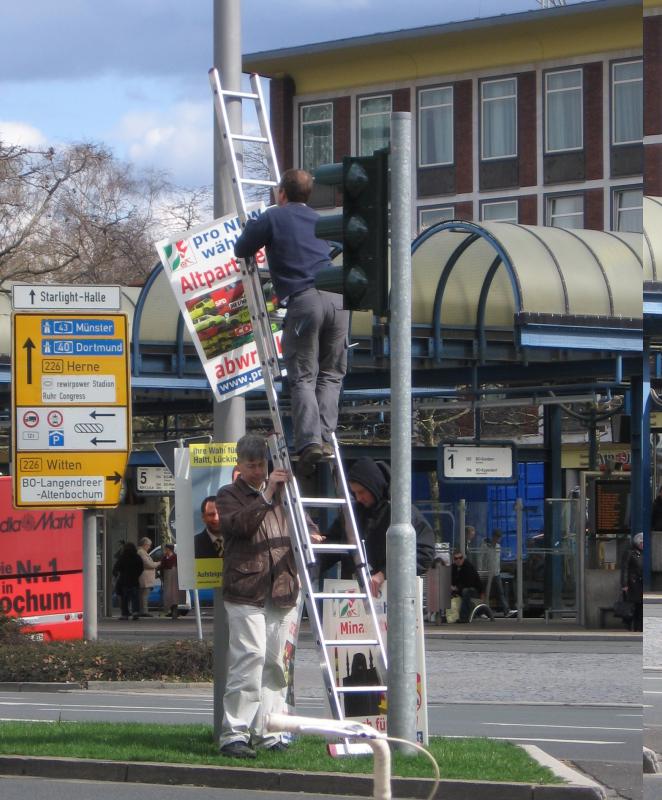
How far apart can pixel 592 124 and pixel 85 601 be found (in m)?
20.0

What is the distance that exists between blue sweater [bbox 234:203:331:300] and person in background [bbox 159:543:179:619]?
26.0 metres

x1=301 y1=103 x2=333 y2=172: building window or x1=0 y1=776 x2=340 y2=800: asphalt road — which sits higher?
x1=301 y1=103 x2=333 y2=172: building window

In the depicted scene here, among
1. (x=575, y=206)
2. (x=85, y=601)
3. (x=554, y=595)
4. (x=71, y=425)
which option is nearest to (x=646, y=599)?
(x=71, y=425)

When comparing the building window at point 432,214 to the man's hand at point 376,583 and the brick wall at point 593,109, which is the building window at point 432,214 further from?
the man's hand at point 376,583

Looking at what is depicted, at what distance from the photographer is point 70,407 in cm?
1778

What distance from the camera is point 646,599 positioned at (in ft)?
11.4

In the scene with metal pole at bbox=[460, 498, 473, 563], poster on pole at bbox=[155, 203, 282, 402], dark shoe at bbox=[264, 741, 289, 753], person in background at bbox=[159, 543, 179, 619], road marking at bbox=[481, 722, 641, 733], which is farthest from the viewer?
person in background at bbox=[159, 543, 179, 619]

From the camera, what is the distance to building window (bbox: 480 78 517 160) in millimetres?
44125

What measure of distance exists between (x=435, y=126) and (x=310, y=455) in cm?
3849

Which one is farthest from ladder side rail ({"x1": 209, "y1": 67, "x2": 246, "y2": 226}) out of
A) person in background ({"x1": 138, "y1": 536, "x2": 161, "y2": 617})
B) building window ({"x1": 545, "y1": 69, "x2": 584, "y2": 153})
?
building window ({"x1": 545, "y1": 69, "x2": 584, "y2": 153})

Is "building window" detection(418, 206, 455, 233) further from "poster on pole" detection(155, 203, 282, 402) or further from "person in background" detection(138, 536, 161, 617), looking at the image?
"poster on pole" detection(155, 203, 282, 402)

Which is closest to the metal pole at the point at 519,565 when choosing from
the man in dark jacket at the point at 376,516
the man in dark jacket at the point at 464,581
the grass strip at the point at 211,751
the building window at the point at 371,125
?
the man in dark jacket at the point at 464,581

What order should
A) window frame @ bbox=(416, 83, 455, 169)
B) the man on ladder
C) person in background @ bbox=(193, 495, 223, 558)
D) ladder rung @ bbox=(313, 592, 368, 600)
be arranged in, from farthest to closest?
window frame @ bbox=(416, 83, 455, 169) → person in background @ bbox=(193, 495, 223, 558) → ladder rung @ bbox=(313, 592, 368, 600) → the man on ladder

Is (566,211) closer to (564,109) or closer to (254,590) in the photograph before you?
(564,109)
